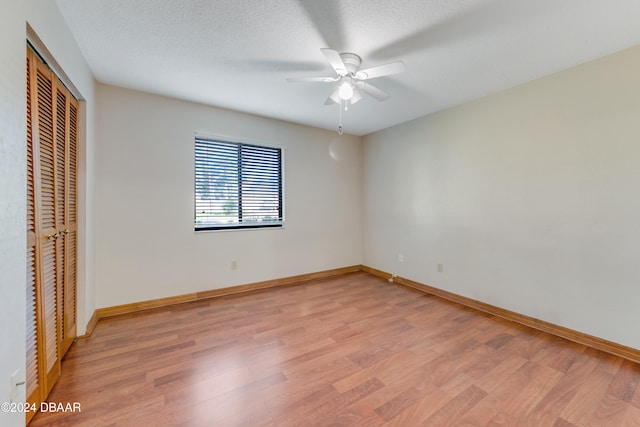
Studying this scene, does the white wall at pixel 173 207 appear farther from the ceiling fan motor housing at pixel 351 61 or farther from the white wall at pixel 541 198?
the ceiling fan motor housing at pixel 351 61

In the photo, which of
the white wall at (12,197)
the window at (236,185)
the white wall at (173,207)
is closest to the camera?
the white wall at (12,197)

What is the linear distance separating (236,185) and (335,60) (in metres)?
2.19

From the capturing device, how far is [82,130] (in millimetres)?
2221

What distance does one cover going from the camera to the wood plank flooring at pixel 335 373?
1.47m

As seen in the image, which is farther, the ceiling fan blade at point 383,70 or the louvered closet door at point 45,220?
the ceiling fan blade at point 383,70

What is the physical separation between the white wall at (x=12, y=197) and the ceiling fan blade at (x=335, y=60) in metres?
1.49

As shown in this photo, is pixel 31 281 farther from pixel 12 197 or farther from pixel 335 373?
pixel 335 373

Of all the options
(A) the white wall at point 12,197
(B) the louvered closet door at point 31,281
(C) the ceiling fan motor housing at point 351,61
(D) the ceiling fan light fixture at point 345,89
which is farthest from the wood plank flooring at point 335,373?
(C) the ceiling fan motor housing at point 351,61

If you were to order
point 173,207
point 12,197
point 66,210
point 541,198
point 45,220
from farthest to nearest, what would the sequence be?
point 173,207, point 541,198, point 66,210, point 45,220, point 12,197

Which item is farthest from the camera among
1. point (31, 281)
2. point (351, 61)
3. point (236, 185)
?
point (236, 185)

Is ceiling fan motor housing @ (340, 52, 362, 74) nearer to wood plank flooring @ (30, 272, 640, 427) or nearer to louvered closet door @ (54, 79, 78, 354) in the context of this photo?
louvered closet door @ (54, 79, 78, 354)

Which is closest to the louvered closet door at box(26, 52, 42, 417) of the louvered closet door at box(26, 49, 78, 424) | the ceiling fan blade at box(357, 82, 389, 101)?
the louvered closet door at box(26, 49, 78, 424)

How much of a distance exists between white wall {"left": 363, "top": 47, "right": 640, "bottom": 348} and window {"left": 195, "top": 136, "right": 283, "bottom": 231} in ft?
6.56

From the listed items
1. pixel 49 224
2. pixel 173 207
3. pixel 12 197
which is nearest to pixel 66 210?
pixel 49 224
